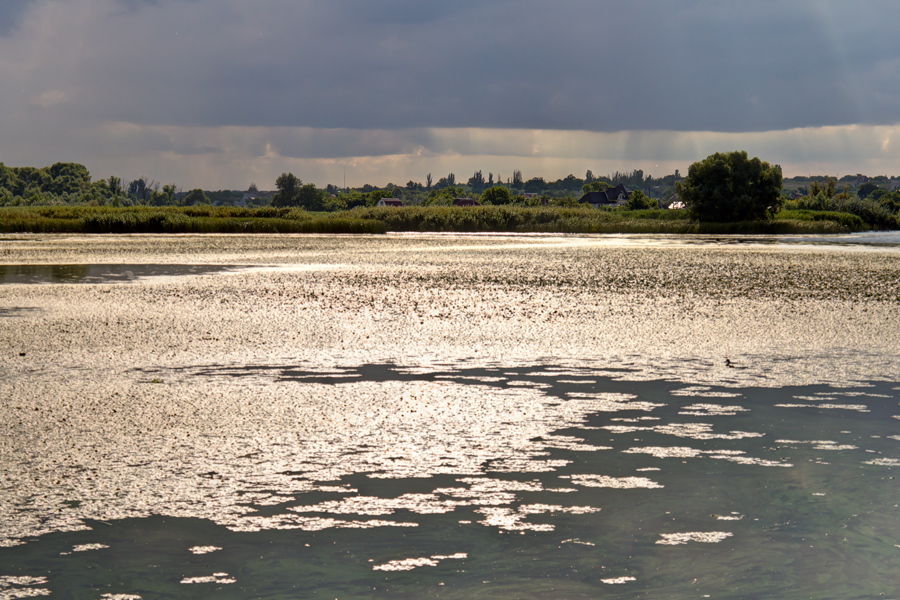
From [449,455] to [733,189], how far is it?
89373 mm

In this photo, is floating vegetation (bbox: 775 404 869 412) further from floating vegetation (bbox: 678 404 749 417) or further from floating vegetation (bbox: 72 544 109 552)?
floating vegetation (bbox: 72 544 109 552)

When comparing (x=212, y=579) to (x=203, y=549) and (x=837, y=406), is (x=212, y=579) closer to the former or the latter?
(x=203, y=549)

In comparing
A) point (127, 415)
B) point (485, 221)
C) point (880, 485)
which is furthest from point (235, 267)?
point (485, 221)

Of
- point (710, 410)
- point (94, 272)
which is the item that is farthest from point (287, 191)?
point (710, 410)

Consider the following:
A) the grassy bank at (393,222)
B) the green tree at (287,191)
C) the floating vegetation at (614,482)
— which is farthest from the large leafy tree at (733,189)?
the green tree at (287,191)

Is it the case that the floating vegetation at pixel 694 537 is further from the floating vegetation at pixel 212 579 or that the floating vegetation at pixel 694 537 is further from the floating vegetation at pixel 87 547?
the floating vegetation at pixel 87 547

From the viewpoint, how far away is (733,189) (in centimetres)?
9106

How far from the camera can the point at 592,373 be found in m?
11.3

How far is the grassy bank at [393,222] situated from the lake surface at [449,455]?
58.0 m

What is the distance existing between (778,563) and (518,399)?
184 inches

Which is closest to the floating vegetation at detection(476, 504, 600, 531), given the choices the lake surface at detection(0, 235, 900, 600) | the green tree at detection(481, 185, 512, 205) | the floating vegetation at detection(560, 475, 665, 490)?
the lake surface at detection(0, 235, 900, 600)

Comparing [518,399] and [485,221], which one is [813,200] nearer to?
[485,221]

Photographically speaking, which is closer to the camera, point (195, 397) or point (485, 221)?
point (195, 397)

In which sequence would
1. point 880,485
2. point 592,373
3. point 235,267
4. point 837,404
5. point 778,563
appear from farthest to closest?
point 235,267 → point 592,373 → point 837,404 → point 880,485 → point 778,563
